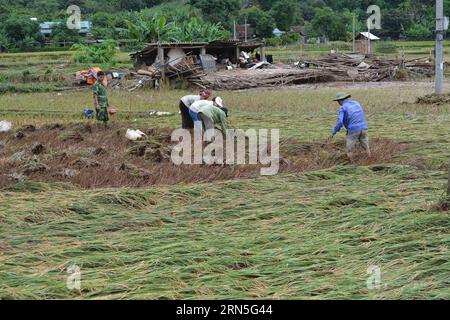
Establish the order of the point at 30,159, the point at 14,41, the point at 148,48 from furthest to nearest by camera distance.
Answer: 1. the point at 14,41
2. the point at 148,48
3. the point at 30,159

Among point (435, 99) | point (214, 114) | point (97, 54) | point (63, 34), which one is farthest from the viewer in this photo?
point (63, 34)

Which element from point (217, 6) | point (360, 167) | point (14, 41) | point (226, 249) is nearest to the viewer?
point (226, 249)

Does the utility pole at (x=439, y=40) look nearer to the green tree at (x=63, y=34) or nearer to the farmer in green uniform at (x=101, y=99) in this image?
the farmer in green uniform at (x=101, y=99)

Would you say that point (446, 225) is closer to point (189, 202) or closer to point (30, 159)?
point (189, 202)

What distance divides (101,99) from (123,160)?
2.77 meters

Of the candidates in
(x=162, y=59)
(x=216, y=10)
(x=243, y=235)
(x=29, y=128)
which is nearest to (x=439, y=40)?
(x=29, y=128)

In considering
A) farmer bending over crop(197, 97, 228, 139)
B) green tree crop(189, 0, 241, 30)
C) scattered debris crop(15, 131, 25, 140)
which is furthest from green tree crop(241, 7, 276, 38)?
farmer bending over crop(197, 97, 228, 139)

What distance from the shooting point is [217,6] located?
50031mm

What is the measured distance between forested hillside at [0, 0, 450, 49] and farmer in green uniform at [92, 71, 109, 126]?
58.3 ft

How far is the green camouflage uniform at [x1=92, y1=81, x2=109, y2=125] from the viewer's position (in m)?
11.1

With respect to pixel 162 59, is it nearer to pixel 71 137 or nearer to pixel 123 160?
pixel 71 137

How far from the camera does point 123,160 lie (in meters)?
8.67
